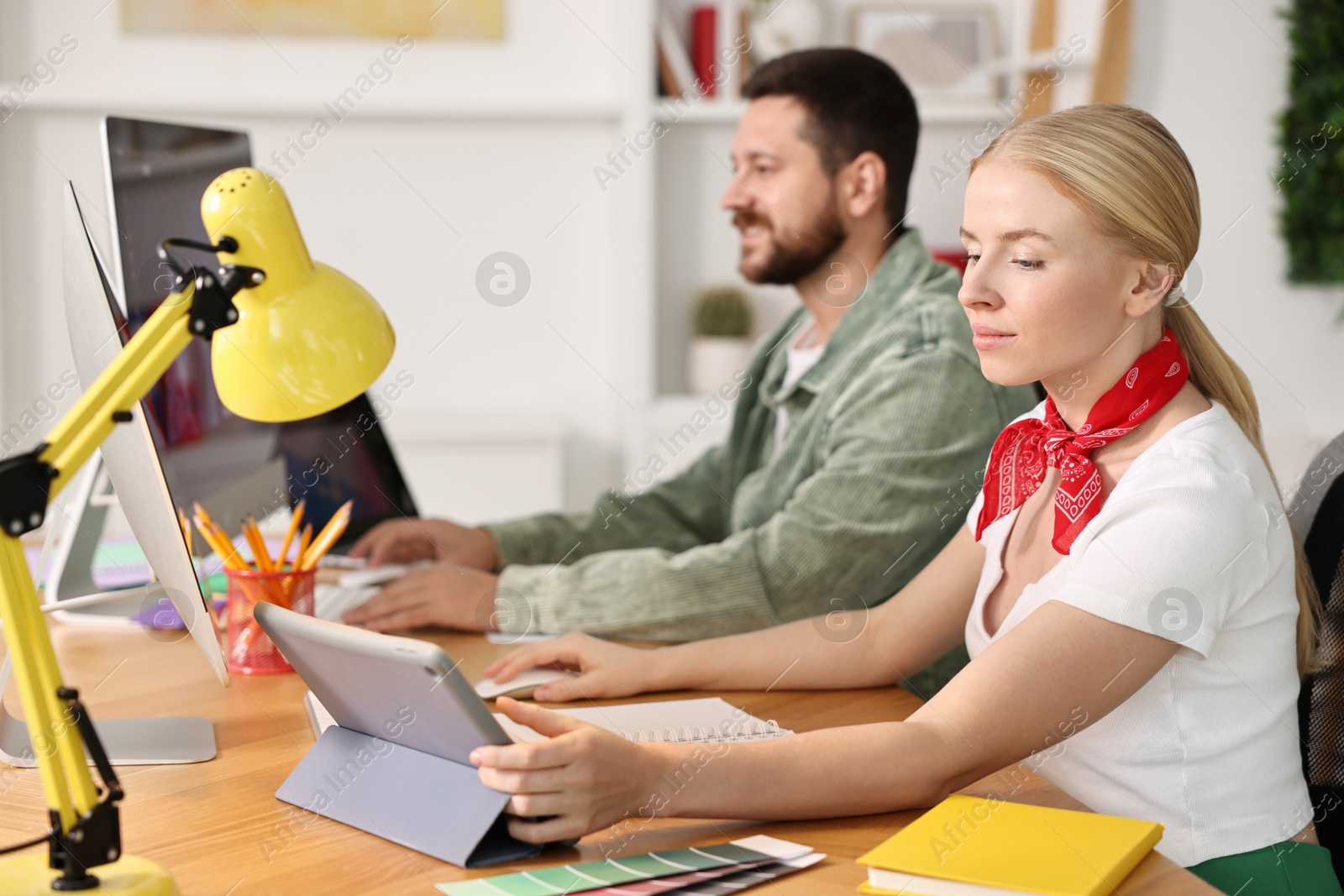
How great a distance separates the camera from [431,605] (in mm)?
1400

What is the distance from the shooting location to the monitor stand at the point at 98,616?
99 centimetres

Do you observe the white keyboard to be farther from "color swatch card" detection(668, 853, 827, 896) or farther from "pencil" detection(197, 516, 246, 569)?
"color swatch card" detection(668, 853, 827, 896)

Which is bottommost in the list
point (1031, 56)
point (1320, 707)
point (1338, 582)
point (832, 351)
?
point (1320, 707)

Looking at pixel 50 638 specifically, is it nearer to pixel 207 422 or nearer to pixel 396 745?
pixel 396 745

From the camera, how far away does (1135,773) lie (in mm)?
976

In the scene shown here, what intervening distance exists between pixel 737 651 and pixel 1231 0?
9.31ft

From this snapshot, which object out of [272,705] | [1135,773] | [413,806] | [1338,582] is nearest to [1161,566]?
[1135,773]

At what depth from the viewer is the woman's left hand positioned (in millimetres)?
786

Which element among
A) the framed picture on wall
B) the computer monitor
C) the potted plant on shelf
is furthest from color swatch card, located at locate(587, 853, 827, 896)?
the framed picture on wall

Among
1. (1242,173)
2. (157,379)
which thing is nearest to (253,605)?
(157,379)

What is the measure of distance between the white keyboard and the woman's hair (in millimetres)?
897

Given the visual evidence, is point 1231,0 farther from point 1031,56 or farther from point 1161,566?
point 1161,566

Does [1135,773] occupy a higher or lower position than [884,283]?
lower

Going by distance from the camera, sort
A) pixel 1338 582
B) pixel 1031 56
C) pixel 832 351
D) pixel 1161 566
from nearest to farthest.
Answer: pixel 1161 566, pixel 1338 582, pixel 832 351, pixel 1031 56
